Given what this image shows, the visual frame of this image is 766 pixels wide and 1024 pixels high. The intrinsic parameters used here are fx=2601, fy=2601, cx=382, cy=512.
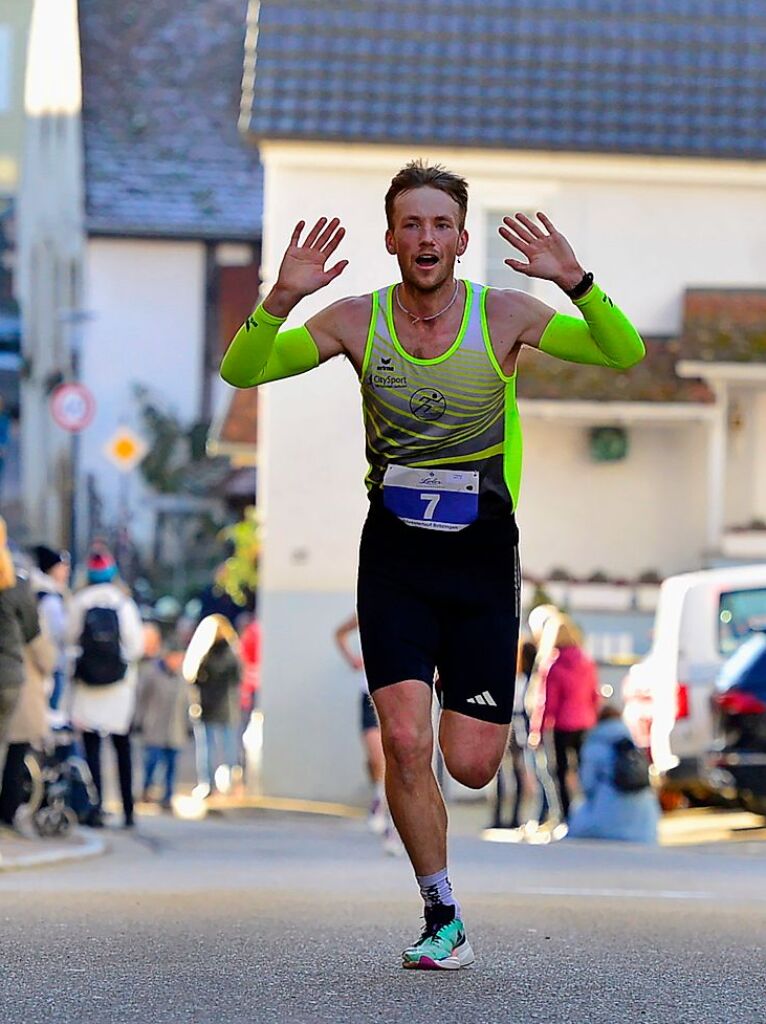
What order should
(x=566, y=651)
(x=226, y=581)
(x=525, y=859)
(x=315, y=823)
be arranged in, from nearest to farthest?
(x=525, y=859), (x=566, y=651), (x=315, y=823), (x=226, y=581)

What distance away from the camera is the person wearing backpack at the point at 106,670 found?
52.9 feet

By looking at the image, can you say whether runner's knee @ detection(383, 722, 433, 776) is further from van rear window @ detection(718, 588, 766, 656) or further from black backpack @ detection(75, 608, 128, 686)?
van rear window @ detection(718, 588, 766, 656)

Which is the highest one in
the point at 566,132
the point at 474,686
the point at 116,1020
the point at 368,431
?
the point at 566,132

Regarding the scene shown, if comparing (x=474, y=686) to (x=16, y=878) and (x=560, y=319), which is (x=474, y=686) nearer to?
(x=560, y=319)

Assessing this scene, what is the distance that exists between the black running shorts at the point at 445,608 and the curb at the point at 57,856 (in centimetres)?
574

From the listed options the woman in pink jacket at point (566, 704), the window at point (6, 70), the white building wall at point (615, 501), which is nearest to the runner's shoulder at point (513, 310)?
the woman in pink jacket at point (566, 704)

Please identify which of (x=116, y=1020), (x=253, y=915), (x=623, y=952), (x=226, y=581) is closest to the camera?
(x=116, y=1020)

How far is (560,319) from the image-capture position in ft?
22.5

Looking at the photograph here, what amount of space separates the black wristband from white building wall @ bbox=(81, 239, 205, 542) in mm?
34107

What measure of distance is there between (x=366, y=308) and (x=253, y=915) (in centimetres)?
266

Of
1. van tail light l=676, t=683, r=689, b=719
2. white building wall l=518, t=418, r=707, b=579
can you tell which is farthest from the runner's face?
white building wall l=518, t=418, r=707, b=579

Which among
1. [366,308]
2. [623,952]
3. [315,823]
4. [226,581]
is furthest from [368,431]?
[226,581]

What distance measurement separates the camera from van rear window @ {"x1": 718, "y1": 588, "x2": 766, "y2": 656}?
18547 millimetres

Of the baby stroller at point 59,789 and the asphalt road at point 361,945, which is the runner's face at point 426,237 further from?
the baby stroller at point 59,789
